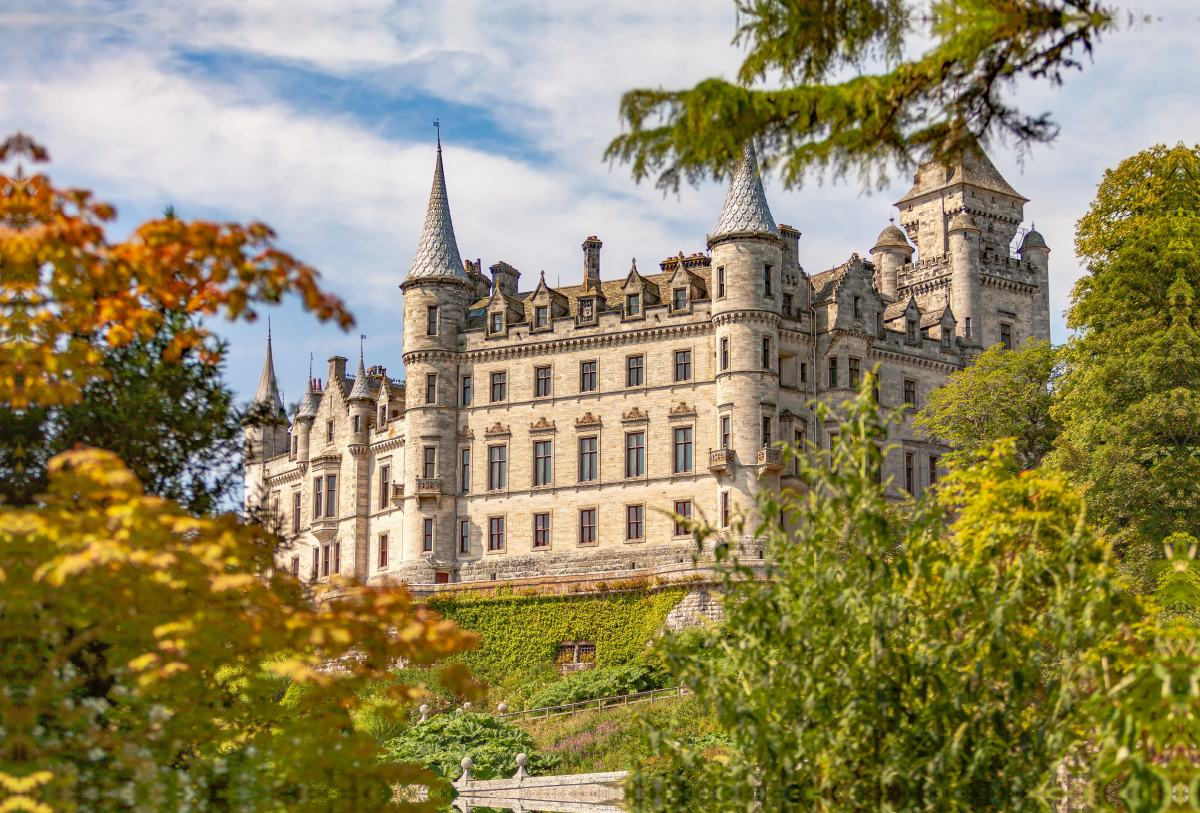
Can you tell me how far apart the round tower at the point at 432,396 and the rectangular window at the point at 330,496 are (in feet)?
21.5

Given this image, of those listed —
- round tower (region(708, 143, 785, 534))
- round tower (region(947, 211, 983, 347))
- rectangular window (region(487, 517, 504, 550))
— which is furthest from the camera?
round tower (region(947, 211, 983, 347))

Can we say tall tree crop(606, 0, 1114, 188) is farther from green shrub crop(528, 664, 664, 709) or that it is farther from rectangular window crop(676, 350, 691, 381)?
rectangular window crop(676, 350, 691, 381)

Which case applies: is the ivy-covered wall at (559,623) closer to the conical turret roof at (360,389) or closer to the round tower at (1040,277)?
the conical turret roof at (360,389)

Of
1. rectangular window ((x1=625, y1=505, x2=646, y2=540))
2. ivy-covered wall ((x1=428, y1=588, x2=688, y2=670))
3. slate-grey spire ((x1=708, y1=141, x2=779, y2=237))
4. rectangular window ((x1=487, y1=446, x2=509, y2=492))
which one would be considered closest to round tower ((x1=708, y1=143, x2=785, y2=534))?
slate-grey spire ((x1=708, y1=141, x2=779, y2=237))

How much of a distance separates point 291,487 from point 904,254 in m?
29.7

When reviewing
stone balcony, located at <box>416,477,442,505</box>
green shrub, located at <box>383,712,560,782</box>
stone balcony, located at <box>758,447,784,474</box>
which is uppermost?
stone balcony, located at <box>758,447,784,474</box>

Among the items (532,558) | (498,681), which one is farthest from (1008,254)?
(498,681)

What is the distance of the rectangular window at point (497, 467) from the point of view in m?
55.3

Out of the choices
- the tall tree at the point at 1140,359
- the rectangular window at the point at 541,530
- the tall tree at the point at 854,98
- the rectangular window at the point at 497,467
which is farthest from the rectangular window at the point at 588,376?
the tall tree at the point at 854,98

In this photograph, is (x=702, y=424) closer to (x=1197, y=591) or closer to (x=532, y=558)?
(x=532, y=558)

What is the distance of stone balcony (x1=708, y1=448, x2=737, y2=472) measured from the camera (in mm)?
50844

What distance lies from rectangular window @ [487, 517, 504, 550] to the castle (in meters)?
0.05

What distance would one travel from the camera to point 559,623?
50.5 m

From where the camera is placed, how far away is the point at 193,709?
977cm
